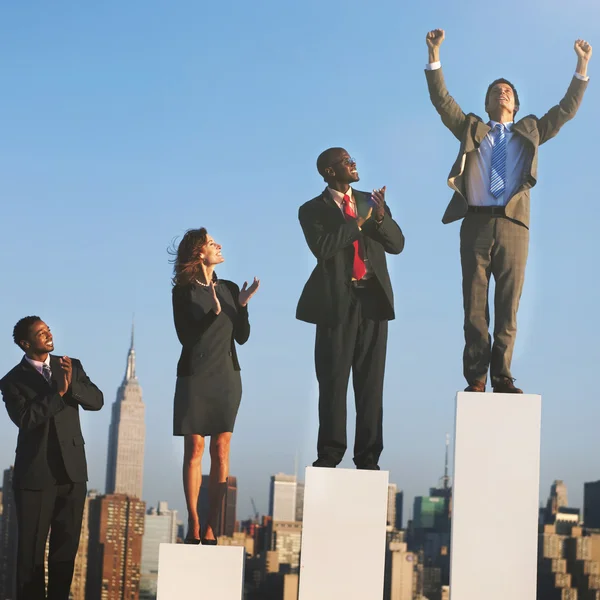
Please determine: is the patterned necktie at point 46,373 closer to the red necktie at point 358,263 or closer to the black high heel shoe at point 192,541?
the black high heel shoe at point 192,541

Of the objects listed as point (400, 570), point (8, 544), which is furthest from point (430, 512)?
point (8, 544)

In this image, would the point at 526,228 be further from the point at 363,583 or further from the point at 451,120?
the point at 363,583

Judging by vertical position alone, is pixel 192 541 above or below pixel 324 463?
below

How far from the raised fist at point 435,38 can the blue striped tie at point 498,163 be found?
22.5 inches

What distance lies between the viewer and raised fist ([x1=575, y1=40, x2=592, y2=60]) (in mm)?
6324

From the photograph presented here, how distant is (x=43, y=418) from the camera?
5910 millimetres

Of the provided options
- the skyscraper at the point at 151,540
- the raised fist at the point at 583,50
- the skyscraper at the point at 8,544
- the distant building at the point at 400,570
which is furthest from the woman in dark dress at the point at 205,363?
the distant building at the point at 400,570

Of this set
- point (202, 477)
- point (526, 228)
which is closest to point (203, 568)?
point (202, 477)

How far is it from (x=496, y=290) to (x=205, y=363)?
1.65 metres

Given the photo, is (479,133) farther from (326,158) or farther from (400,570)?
(400,570)

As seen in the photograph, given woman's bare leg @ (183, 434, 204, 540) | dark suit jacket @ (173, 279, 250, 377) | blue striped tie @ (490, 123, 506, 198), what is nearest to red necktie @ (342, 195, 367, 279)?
dark suit jacket @ (173, 279, 250, 377)

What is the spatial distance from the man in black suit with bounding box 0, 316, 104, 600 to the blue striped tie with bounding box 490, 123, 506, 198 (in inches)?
98.0

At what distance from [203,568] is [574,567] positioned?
15.8m

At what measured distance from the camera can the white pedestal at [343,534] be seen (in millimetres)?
5797
